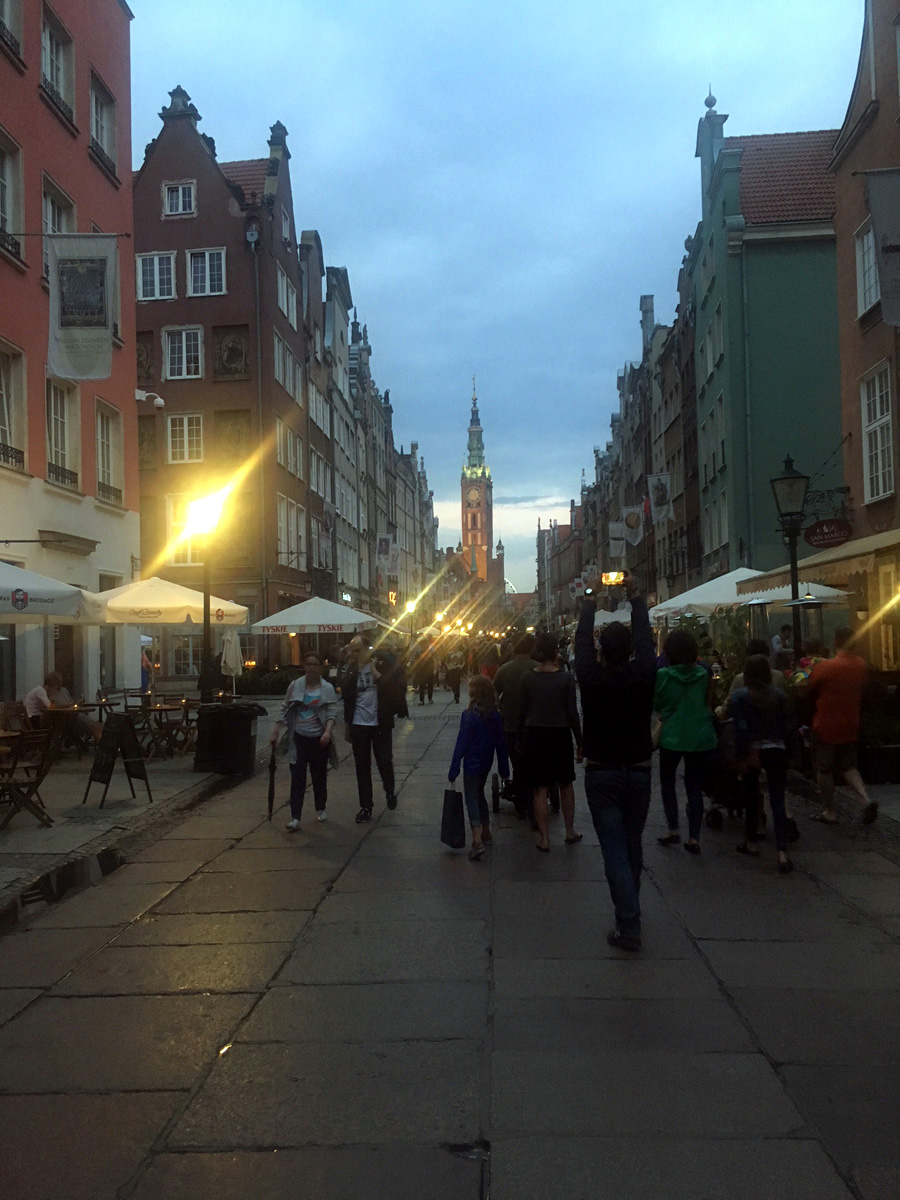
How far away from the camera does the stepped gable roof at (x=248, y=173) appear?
45.3 metres

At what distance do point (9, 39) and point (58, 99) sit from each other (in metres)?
2.11

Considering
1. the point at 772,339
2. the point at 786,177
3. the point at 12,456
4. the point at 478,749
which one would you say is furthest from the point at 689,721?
the point at 786,177

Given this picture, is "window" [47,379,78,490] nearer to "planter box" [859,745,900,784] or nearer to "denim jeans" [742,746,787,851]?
"planter box" [859,745,900,784]

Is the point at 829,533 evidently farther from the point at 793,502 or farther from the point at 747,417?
→ the point at 747,417

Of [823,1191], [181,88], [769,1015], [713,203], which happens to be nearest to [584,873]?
[769,1015]

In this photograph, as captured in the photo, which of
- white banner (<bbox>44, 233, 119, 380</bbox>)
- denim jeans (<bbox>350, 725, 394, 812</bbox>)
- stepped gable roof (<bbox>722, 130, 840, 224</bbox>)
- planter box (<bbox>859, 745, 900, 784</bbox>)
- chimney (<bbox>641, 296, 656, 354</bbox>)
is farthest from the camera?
chimney (<bbox>641, 296, 656, 354</bbox>)

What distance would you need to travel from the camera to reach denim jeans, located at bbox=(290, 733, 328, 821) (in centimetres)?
1120

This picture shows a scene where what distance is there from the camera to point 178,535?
41312 millimetres

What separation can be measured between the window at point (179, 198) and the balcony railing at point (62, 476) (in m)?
24.0

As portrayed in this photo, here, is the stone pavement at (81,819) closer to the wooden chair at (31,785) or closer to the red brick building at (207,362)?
the wooden chair at (31,785)

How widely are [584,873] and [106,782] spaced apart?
6.20 m

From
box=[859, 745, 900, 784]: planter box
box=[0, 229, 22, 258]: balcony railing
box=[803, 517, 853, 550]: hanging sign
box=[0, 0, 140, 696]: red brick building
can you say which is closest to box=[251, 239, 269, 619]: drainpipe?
box=[0, 0, 140, 696]: red brick building

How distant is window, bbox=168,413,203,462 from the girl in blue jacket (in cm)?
3389

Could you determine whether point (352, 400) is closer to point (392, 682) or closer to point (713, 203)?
point (713, 203)
